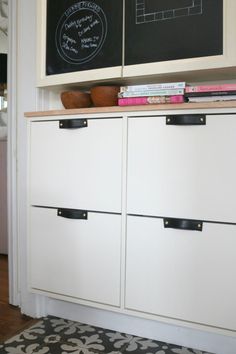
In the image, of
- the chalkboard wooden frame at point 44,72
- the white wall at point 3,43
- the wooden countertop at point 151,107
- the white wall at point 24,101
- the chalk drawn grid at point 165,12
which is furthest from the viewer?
the white wall at point 3,43

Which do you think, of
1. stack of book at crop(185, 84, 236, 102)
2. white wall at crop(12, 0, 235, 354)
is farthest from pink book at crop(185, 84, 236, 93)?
white wall at crop(12, 0, 235, 354)

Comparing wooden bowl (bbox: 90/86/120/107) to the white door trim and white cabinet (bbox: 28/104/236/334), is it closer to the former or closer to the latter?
white cabinet (bbox: 28/104/236/334)

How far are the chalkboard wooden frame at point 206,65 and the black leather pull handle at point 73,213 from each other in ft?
2.01

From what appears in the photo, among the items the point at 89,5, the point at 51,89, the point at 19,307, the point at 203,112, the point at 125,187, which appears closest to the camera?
the point at 203,112

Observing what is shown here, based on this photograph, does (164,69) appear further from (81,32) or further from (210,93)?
(81,32)

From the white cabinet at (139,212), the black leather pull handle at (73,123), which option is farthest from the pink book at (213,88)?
the black leather pull handle at (73,123)

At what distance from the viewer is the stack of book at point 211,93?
1.23 meters

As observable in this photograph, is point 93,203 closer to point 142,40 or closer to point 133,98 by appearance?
point 133,98

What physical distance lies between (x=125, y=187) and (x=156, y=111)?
323 mm

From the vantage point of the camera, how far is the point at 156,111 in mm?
1282

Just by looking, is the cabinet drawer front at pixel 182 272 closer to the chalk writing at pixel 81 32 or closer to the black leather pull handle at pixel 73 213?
the black leather pull handle at pixel 73 213

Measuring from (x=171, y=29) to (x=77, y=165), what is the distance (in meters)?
0.67

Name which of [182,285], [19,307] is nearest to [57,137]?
[182,285]

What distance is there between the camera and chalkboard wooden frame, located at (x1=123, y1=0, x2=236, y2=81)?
4.00ft
